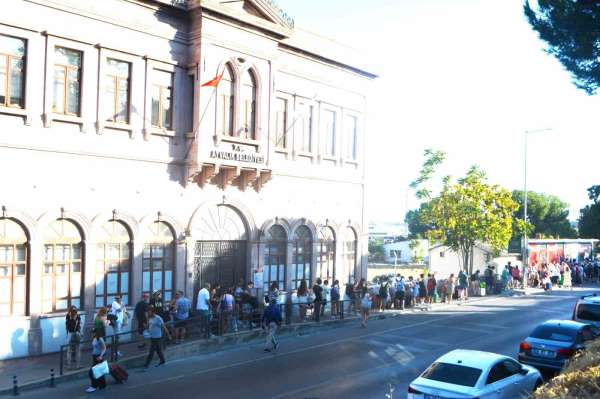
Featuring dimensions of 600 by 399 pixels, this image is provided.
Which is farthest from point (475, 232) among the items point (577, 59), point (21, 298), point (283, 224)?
point (21, 298)

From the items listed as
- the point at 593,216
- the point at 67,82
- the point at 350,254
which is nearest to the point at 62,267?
the point at 67,82

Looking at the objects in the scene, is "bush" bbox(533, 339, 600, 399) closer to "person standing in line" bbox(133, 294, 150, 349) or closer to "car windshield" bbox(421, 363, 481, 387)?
"car windshield" bbox(421, 363, 481, 387)

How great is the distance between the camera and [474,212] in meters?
37.1

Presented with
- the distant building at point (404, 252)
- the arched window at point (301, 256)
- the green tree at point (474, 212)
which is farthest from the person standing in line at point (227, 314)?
the distant building at point (404, 252)

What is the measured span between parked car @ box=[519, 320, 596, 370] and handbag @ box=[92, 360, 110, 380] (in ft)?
36.2

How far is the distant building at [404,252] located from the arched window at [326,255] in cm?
4178

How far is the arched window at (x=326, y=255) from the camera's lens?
2970cm

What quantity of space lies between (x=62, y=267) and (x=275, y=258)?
9.89 meters

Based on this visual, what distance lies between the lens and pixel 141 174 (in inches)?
858

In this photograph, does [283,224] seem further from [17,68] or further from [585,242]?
[585,242]

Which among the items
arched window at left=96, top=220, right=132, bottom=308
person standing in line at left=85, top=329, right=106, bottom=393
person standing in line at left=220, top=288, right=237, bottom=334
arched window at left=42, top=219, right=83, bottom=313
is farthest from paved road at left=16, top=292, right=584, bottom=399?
arched window at left=42, top=219, right=83, bottom=313

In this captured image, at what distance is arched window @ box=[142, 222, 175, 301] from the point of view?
22.1 metres

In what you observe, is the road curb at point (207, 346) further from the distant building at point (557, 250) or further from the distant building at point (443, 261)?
the distant building at point (557, 250)

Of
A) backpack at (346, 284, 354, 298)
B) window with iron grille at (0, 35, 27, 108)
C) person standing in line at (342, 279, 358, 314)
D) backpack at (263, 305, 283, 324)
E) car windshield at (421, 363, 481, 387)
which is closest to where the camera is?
car windshield at (421, 363, 481, 387)
